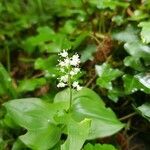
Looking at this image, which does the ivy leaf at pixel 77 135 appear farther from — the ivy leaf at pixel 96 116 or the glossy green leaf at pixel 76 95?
the glossy green leaf at pixel 76 95

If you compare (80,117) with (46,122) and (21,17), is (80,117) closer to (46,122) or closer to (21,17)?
(46,122)

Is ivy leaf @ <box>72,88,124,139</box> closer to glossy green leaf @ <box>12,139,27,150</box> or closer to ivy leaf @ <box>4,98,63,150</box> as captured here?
ivy leaf @ <box>4,98,63,150</box>

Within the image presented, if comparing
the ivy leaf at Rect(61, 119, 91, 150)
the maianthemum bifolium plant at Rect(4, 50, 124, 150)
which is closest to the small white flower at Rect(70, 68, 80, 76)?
the maianthemum bifolium plant at Rect(4, 50, 124, 150)

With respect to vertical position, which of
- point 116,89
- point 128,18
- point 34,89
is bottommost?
point 34,89

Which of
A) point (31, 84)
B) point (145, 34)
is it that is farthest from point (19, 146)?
point (145, 34)

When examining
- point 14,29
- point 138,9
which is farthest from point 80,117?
point 14,29

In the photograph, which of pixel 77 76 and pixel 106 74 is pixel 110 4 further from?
pixel 77 76
